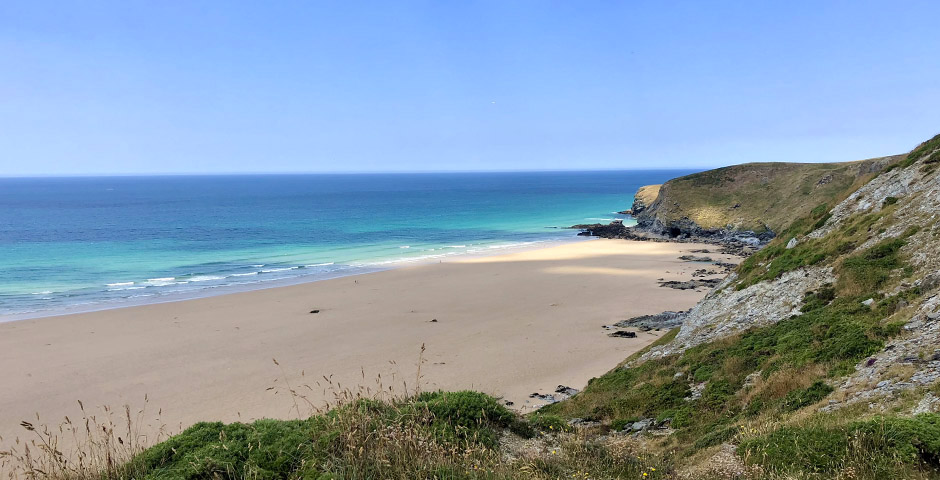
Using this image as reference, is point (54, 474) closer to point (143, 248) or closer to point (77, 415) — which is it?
point (77, 415)

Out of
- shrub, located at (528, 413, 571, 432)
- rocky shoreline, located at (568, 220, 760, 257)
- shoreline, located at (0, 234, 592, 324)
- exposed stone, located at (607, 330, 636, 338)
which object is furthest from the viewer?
rocky shoreline, located at (568, 220, 760, 257)

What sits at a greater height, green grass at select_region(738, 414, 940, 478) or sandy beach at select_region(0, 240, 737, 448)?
green grass at select_region(738, 414, 940, 478)

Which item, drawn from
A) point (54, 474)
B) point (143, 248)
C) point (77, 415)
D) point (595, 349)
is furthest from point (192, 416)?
point (143, 248)

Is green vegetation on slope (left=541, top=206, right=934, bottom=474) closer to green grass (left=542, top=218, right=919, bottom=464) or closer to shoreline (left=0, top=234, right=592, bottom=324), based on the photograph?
green grass (left=542, top=218, right=919, bottom=464)

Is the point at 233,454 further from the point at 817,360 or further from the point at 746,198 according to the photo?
the point at 746,198

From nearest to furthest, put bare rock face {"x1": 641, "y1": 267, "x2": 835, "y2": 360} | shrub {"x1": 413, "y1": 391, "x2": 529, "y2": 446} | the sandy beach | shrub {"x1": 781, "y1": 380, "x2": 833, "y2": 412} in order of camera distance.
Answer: shrub {"x1": 413, "y1": 391, "x2": 529, "y2": 446}
shrub {"x1": 781, "y1": 380, "x2": 833, "y2": 412}
bare rock face {"x1": 641, "y1": 267, "x2": 835, "y2": 360}
the sandy beach

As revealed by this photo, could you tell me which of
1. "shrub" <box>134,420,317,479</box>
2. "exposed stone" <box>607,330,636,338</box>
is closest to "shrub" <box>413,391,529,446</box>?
"shrub" <box>134,420,317,479</box>
